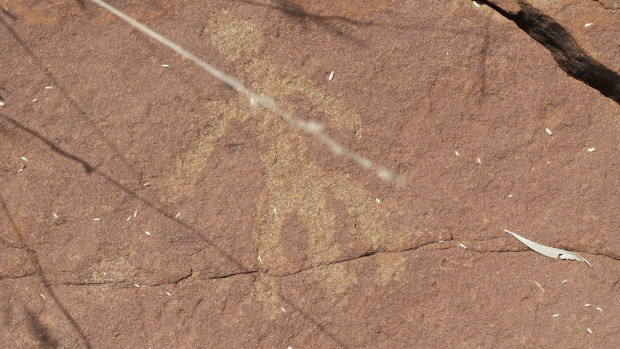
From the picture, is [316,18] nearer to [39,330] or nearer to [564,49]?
[564,49]

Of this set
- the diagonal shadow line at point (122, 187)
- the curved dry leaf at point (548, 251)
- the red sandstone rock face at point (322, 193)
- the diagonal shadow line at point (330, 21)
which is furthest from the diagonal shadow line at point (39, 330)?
the curved dry leaf at point (548, 251)

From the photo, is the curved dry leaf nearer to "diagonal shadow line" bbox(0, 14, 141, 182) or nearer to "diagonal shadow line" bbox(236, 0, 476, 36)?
"diagonal shadow line" bbox(236, 0, 476, 36)

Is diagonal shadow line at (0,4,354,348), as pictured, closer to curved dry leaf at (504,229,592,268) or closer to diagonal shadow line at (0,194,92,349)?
diagonal shadow line at (0,194,92,349)

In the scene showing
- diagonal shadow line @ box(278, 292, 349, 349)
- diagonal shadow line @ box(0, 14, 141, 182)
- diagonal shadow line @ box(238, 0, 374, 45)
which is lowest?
diagonal shadow line @ box(278, 292, 349, 349)

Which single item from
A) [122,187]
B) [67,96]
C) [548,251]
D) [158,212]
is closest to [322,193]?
[158,212]

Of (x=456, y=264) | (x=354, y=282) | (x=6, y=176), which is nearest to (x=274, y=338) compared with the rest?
(x=354, y=282)

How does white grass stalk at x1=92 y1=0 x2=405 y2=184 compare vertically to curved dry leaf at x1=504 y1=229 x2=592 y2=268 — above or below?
above

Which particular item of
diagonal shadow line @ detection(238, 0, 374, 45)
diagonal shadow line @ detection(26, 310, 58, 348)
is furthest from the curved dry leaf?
diagonal shadow line @ detection(26, 310, 58, 348)

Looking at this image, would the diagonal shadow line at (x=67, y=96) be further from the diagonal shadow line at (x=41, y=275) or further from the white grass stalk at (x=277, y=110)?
the diagonal shadow line at (x=41, y=275)
